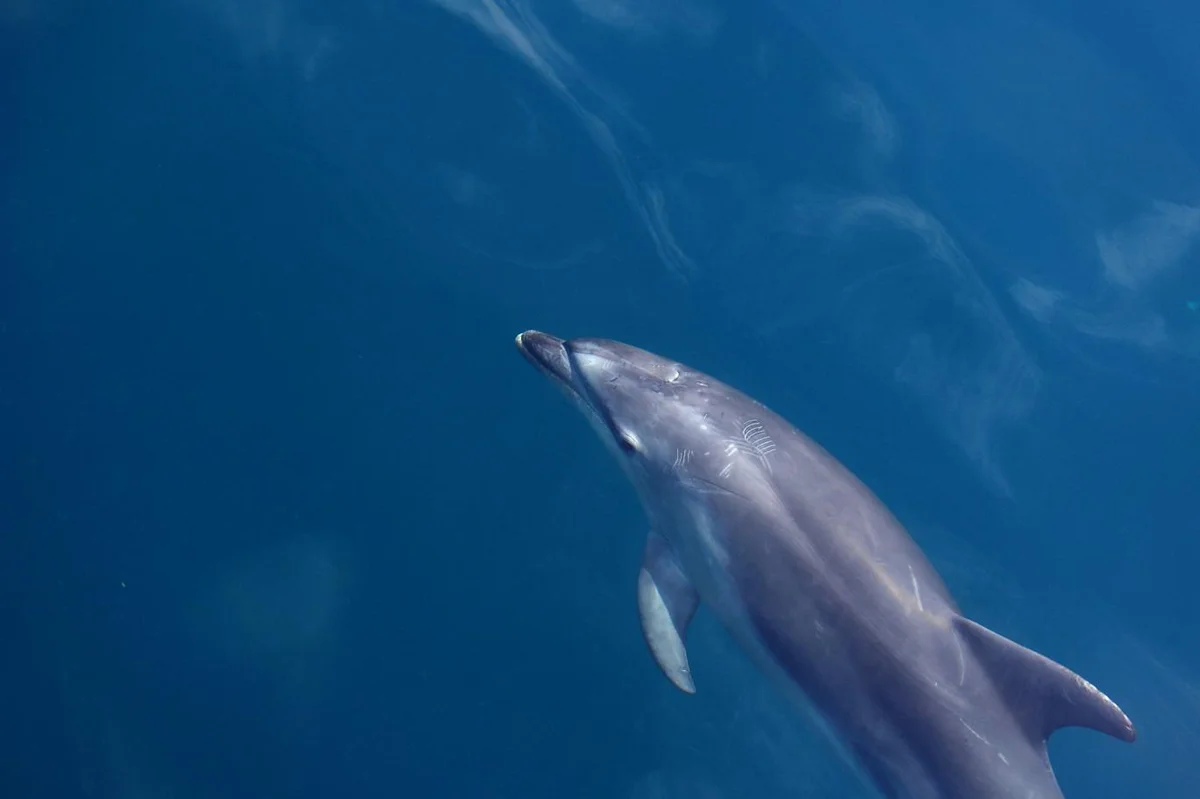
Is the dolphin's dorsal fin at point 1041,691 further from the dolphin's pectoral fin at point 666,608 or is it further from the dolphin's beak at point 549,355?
the dolphin's beak at point 549,355

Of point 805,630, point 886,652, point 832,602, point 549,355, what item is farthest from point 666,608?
point 549,355

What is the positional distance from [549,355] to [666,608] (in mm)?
1979

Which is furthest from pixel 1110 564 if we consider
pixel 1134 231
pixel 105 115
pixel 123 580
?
pixel 105 115

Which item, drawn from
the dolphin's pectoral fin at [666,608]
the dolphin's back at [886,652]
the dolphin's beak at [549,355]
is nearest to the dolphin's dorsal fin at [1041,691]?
the dolphin's back at [886,652]

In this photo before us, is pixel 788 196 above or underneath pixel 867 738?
above

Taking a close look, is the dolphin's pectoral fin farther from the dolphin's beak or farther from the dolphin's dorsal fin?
the dolphin's dorsal fin

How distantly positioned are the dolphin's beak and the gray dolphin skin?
0.23 metres

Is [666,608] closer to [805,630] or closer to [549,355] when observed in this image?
[805,630]

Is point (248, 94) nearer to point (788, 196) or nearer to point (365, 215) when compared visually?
point (365, 215)

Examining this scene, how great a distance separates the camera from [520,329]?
778 centimetres

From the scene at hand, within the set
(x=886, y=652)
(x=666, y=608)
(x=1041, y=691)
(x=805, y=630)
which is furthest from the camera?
(x=666, y=608)

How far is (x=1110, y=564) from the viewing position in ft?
25.3

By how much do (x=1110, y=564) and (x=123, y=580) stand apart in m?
8.28

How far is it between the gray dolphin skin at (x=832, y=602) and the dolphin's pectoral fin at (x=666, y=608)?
32 millimetres
